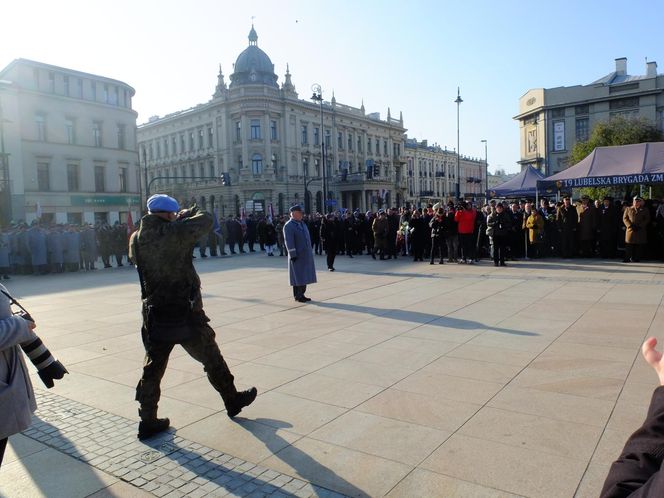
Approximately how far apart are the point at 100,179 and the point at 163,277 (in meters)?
51.9

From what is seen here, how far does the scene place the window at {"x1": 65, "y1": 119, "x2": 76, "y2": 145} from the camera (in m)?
47.9

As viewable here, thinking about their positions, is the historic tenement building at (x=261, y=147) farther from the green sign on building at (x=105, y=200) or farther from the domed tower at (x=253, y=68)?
the green sign on building at (x=105, y=200)

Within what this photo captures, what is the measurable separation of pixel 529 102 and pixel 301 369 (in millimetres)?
67668

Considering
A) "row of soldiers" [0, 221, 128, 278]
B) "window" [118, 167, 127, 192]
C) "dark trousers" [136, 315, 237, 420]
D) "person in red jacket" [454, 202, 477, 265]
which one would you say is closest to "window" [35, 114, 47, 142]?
"window" [118, 167, 127, 192]

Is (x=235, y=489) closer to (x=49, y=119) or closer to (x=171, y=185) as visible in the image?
(x=49, y=119)

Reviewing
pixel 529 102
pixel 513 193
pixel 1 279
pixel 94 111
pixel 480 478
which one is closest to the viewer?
pixel 480 478

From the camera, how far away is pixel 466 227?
16.2 meters

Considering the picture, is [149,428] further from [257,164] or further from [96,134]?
[257,164]

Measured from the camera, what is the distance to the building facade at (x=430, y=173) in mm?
105194

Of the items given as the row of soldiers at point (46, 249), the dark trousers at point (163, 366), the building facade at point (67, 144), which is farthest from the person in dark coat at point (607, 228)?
the building facade at point (67, 144)

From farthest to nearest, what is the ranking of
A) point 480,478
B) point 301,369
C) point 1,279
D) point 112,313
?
point 1,279, point 112,313, point 301,369, point 480,478

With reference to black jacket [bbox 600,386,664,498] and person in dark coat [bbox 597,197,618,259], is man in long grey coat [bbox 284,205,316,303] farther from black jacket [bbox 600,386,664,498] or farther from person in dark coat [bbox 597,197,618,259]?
person in dark coat [bbox 597,197,618,259]

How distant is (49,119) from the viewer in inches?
1826

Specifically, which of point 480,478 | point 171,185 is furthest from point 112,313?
point 171,185
